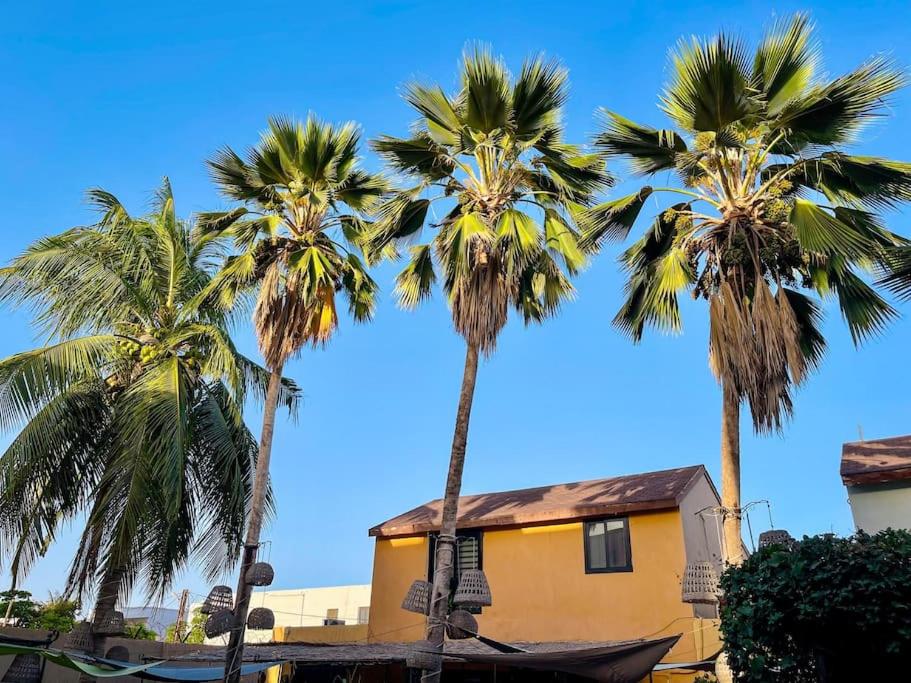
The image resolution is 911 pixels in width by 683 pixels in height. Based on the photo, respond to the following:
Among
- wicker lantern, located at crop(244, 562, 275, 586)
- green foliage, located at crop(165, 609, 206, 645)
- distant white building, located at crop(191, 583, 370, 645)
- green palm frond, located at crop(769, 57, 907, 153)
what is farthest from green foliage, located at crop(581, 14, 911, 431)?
green foliage, located at crop(165, 609, 206, 645)

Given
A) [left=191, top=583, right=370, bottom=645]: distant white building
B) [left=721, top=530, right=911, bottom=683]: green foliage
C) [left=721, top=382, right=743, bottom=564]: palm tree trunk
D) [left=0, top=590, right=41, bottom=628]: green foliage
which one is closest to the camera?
[left=721, top=530, right=911, bottom=683]: green foliage

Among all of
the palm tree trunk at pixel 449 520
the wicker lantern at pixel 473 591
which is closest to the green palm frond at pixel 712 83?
the palm tree trunk at pixel 449 520

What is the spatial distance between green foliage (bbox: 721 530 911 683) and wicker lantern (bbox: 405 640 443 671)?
4.19 metres

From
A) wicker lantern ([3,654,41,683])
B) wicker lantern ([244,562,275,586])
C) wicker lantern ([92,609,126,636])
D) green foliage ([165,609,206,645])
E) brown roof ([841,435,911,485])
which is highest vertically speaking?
brown roof ([841,435,911,485])

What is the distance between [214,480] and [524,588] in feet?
23.9

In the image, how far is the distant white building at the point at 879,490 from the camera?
11648mm

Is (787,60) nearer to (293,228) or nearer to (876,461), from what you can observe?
(876,461)

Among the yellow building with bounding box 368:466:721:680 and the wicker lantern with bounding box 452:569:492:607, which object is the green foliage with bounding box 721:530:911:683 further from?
the yellow building with bounding box 368:466:721:680

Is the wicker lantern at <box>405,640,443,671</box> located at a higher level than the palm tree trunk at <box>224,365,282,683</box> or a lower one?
lower

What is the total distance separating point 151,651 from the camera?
17250 millimetres

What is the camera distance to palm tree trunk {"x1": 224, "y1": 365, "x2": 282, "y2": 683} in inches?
439

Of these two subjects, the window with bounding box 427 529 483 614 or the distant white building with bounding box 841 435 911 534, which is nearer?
the distant white building with bounding box 841 435 911 534

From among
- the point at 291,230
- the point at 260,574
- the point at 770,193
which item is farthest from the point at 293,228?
the point at 770,193

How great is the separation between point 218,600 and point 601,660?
6462 mm
